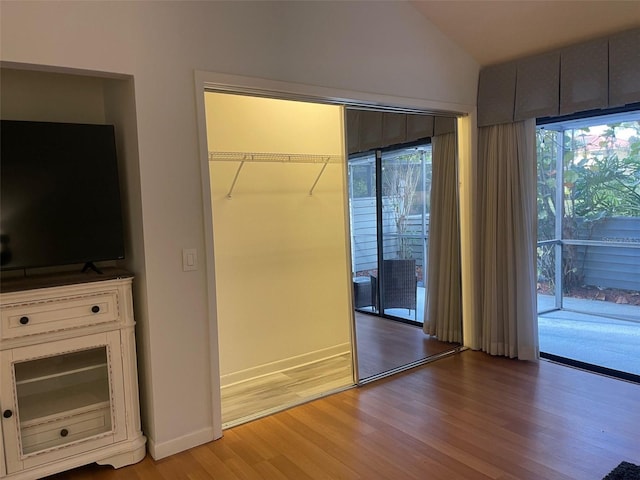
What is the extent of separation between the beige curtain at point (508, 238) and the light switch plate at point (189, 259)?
2.58 meters

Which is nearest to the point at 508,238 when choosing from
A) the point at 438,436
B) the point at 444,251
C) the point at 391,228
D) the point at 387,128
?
the point at 444,251

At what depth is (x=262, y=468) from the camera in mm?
2531

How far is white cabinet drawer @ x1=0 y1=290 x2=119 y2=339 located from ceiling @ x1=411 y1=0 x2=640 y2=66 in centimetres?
308

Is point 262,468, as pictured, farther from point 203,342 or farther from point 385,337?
point 385,337

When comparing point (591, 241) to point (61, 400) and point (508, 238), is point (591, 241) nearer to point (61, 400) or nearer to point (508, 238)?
point (508, 238)

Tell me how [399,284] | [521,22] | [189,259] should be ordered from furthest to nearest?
[399,284] → [521,22] → [189,259]

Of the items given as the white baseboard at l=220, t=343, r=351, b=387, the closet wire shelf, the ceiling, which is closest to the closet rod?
the closet wire shelf

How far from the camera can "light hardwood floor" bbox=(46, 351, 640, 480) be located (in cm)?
247

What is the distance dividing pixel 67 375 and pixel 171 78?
1707 millimetres

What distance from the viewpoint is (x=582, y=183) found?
4293mm

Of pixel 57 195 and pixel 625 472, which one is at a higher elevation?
pixel 57 195

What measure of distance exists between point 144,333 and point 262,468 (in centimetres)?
99

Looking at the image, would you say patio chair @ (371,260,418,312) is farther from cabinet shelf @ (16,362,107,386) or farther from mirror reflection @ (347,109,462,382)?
cabinet shelf @ (16,362,107,386)

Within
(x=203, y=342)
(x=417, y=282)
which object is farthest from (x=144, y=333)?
(x=417, y=282)
